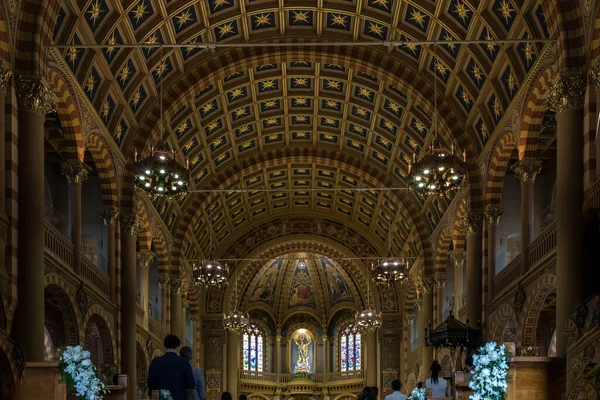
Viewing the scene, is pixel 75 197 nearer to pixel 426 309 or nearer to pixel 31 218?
pixel 31 218

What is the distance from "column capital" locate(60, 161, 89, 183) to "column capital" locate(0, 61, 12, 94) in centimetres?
598

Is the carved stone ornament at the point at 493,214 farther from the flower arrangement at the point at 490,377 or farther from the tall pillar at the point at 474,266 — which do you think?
the flower arrangement at the point at 490,377

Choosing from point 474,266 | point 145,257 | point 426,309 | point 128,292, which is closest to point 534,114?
point 474,266

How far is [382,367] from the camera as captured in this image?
4575cm

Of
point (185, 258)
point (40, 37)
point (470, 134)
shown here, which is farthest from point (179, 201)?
point (40, 37)

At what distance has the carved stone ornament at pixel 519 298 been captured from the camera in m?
24.3

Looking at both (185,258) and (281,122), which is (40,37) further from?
(185,258)

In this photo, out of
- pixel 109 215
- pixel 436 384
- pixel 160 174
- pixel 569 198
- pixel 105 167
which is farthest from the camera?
pixel 109 215

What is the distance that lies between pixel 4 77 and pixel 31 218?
2.74 m

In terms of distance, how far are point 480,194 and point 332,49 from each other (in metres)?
6.12

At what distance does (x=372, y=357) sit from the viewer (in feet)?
153

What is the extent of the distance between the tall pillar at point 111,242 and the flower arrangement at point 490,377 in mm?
15624

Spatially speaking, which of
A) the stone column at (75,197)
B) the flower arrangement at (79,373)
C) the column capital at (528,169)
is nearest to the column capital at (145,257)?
the stone column at (75,197)

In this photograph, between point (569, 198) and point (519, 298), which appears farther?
point (519, 298)
